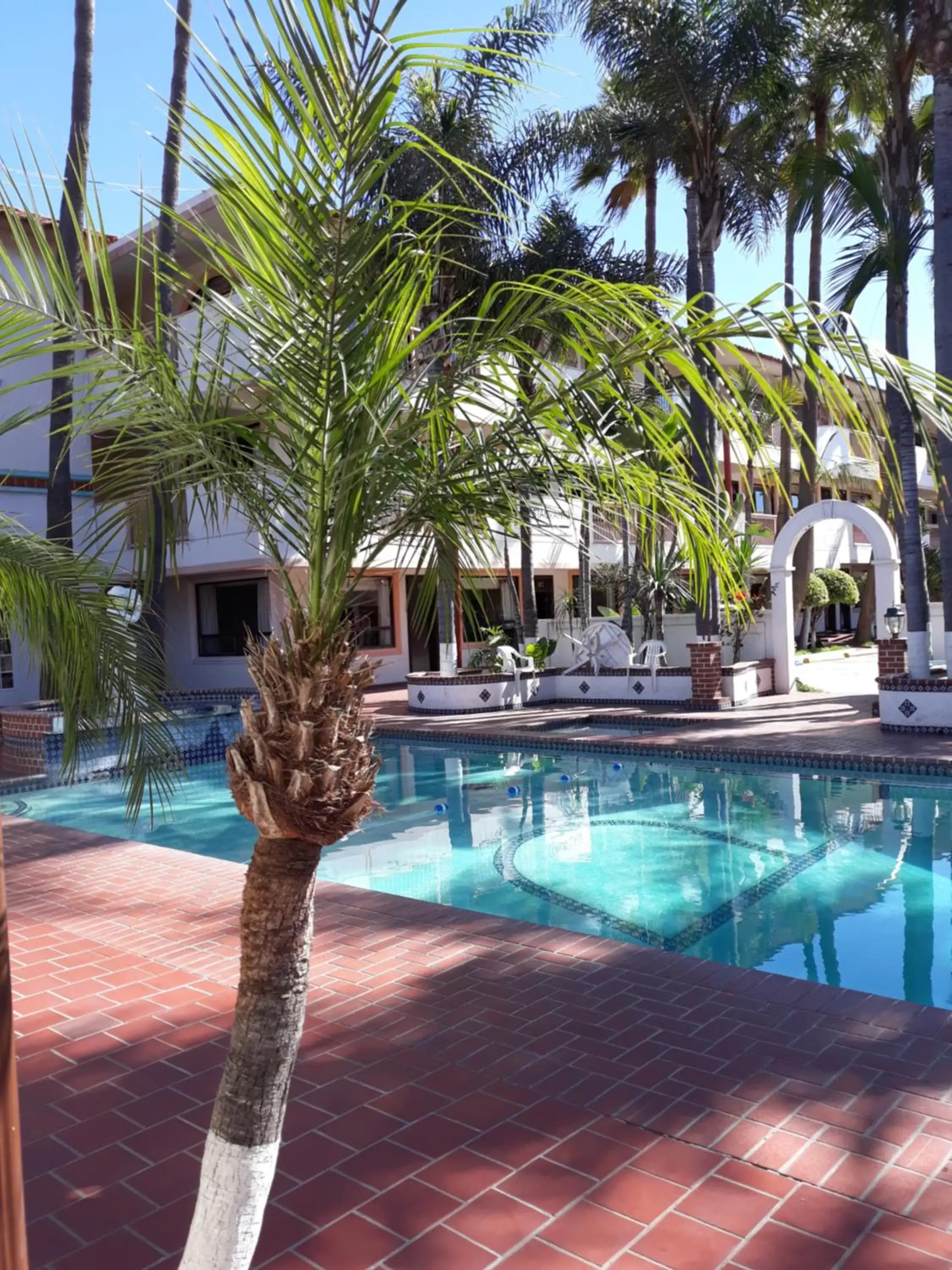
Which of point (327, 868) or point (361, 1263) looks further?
point (327, 868)

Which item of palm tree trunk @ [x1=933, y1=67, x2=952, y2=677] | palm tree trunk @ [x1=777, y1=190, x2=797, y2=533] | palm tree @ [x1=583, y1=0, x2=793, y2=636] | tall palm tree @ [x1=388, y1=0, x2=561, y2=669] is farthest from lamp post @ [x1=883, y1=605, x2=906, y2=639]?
tall palm tree @ [x1=388, y1=0, x2=561, y2=669]

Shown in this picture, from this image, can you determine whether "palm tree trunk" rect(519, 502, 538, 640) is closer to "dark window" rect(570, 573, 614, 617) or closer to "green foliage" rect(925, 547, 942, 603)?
"dark window" rect(570, 573, 614, 617)

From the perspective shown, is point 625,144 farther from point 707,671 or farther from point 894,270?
point 707,671

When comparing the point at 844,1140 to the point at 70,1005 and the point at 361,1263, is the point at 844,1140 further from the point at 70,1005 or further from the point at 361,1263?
the point at 70,1005

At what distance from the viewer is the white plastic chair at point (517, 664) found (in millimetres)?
17484

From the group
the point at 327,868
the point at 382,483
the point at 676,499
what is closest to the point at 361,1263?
the point at 382,483

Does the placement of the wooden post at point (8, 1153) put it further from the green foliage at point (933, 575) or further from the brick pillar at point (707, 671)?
the green foliage at point (933, 575)

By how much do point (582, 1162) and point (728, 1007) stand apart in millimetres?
1408

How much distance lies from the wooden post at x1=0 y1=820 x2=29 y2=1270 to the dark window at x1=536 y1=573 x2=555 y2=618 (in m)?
25.6

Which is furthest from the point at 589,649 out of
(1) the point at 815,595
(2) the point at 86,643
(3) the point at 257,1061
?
(3) the point at 257,1061

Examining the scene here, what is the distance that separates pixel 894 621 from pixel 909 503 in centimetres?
164

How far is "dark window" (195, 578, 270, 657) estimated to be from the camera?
921 inches

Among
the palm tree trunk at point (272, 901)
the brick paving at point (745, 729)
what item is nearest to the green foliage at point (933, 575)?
the brick paving at point (745, 729)

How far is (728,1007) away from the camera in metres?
4.47
